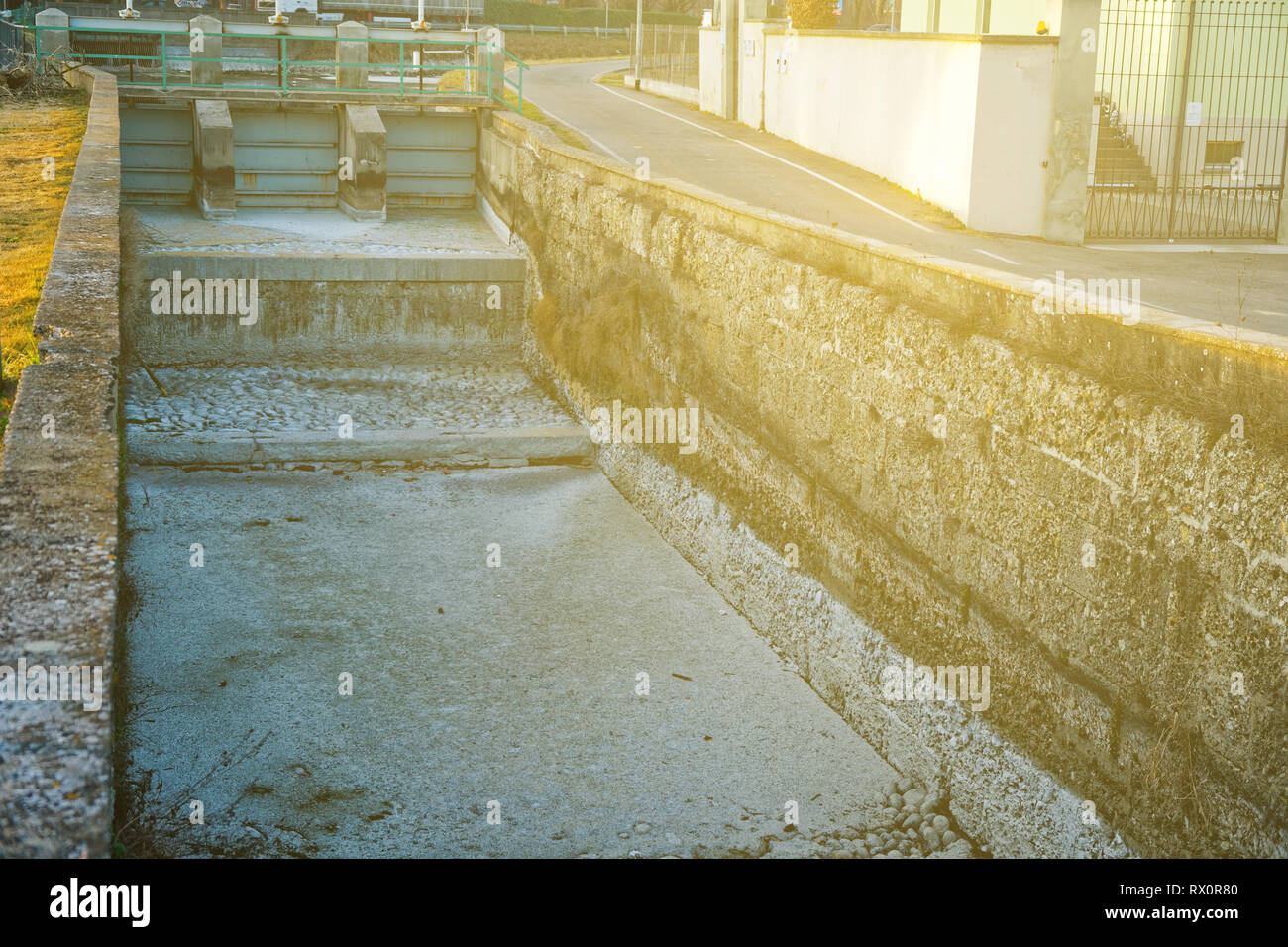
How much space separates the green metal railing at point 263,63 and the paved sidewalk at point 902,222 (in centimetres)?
218

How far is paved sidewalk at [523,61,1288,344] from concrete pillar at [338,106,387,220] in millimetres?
3970

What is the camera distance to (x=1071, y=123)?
17297 mm

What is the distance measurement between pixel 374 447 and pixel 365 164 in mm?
7546

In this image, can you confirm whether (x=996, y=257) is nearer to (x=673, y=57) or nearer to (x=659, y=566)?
(x=659, y=566)

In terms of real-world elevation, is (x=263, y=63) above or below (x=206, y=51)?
below

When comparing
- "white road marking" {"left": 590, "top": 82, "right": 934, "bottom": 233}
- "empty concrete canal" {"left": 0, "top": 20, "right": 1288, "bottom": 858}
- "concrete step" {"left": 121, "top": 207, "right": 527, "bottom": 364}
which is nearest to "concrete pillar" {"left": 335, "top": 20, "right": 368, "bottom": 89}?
"white road marking" {"left": 590, "top": 82, "right": 934, "bottom": 233}

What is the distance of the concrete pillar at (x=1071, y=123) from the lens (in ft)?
56.0

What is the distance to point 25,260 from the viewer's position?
449 inches

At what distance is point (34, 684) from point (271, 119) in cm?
1888

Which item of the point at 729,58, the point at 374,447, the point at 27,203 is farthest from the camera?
the point at 729,58

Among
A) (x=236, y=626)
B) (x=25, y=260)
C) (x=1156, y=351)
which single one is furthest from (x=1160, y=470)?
(x=25, y=260)

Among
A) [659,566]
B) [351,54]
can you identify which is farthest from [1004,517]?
[351,54]

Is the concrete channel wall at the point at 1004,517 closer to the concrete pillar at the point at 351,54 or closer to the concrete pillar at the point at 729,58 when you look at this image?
the concrete pillar at the point at 351,54

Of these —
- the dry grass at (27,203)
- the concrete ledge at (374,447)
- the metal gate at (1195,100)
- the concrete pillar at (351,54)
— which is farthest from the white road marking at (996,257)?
the concrete pillar at (351,54)
